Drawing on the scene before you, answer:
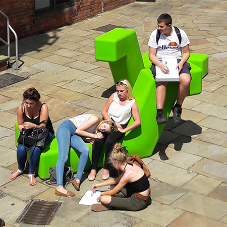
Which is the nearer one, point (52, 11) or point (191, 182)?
point (191, 182)

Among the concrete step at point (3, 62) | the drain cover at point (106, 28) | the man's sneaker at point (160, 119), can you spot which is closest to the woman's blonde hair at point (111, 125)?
the man's sneaker at point (160, 119)

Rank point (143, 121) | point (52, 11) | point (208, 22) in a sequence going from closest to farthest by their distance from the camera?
point (143, 121) → point (52, 11) → point (208, 22)

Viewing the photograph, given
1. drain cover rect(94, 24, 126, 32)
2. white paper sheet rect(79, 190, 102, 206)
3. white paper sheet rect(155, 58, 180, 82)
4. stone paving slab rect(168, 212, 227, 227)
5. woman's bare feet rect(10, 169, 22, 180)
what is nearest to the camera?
stone paving slab rect(168, 212, 227, 227)

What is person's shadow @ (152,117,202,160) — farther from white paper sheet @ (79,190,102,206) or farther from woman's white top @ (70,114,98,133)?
white paper sheet @ (79,190,102,206)

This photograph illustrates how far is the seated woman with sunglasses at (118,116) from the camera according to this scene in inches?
277

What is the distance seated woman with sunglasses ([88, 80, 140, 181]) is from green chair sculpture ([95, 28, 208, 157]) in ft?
0.62

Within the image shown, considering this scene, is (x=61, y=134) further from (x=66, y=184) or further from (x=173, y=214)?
(x=173, y=214)

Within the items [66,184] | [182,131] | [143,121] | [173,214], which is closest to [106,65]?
[182,131]

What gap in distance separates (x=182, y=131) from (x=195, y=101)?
130 cm

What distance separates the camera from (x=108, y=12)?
1557cm

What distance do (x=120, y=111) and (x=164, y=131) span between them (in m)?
1.53

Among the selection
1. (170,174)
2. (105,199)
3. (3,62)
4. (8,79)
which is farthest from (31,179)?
(3,62)

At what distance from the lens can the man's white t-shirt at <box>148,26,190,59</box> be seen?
7375 millimetres

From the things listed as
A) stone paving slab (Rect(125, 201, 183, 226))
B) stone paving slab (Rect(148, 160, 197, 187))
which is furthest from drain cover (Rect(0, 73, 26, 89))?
stone paving slab (Rect(125, 201, 183, 226))
